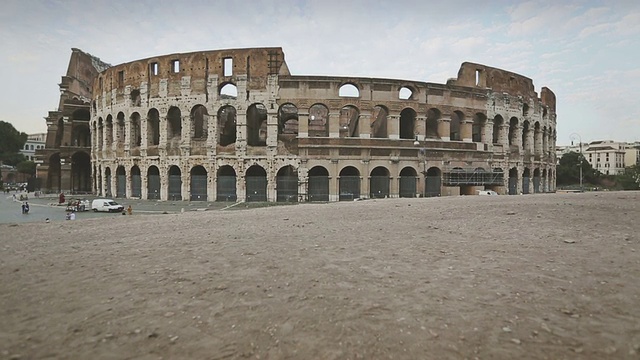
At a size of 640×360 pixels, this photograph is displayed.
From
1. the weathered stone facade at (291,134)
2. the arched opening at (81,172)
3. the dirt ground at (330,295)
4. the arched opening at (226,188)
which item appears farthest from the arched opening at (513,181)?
the arched opening at (81,172)

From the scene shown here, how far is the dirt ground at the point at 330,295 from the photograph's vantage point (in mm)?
3336

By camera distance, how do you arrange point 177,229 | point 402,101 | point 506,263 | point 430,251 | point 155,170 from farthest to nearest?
point 155,170, point 402,101, point 177,229, point 430,251, point 506,263

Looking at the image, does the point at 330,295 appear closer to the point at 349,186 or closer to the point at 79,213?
the point at 79,213

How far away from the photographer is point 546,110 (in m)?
35.4

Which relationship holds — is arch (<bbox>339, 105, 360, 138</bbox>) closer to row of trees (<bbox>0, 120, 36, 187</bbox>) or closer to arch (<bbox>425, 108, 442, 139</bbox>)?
arch (<bbox>425, 108, 442, 139</bbox>)

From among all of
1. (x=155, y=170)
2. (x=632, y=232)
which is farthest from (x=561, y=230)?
(x=155, y=170)

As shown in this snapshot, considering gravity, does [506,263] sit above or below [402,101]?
below

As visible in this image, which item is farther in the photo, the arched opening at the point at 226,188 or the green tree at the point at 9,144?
→ the green tree at the point at 9,144

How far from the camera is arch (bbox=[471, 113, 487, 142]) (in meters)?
29.4

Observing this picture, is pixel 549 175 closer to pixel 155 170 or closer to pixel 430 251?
pixel 430 251

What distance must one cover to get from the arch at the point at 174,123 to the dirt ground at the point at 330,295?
64.6 feet

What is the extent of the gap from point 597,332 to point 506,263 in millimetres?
2589

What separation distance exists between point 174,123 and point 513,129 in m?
31.3

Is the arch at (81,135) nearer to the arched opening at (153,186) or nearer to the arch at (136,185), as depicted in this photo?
the arch at (136,185)
